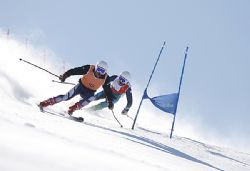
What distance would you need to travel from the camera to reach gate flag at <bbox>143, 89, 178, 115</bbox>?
15.6m

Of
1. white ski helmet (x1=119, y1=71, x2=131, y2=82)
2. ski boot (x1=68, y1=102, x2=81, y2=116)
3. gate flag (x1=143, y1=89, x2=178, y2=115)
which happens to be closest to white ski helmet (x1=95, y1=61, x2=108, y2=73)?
ski boot (x1=68, y1=102, x2=81, y2=116)

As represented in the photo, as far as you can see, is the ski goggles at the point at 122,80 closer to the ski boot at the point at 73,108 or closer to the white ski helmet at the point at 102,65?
the white ski helmet at the point at 102,65

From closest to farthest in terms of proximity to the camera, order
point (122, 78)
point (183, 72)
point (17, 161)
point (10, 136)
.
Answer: point (17, 161)
point (10, 136)
point (122, 78)
point (183, 72)

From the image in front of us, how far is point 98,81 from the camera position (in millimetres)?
12602

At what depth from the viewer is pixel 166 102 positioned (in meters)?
15.7

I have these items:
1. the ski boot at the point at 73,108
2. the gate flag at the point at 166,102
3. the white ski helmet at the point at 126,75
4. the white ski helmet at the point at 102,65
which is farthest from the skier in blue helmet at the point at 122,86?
the ski boot at the point at 73,108

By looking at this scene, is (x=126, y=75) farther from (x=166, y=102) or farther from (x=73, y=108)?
(x=73, y=108)

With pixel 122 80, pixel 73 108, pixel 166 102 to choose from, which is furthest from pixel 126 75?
pixel 73 108

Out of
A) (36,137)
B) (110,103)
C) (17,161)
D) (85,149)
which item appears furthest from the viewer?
(110,103)

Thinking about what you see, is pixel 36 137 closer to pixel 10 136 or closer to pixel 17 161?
pixel 10 136

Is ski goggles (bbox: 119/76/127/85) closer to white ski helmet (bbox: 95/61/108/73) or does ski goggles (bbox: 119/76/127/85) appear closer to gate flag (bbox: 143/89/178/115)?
gate flag (bbox: 143/89/178/115)

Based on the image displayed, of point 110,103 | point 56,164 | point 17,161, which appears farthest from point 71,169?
point 110,103

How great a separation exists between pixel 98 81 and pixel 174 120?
3.61 meters

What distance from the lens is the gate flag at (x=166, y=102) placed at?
51.1 feet
